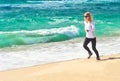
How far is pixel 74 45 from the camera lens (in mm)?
19562

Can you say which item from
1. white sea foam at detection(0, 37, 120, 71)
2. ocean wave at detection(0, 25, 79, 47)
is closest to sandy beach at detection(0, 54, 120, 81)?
white sea foam at detection(0, 37, 120, 71)

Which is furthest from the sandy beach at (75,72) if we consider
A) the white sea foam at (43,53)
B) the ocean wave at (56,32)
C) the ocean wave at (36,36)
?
the ocean wave at (56,32)

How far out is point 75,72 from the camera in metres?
12.1

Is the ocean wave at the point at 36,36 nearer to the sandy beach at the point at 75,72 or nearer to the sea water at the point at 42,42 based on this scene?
the sea water at the point at 42,42

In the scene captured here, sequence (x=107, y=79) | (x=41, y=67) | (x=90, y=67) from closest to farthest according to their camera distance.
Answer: (x=107, y=79)
(x=90, y=67)
(x=41, y=67)

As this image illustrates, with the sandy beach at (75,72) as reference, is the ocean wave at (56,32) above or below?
below

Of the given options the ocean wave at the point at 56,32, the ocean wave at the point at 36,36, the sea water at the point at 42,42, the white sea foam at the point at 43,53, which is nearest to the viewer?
the white sea foam at the point at 43,53

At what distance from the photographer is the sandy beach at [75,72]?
463 inches

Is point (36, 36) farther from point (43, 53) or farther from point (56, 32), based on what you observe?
point (43, 53)

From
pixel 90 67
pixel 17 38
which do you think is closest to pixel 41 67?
pixel 90 67

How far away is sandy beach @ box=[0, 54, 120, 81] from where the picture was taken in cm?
1175

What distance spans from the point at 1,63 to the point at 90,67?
148 inches

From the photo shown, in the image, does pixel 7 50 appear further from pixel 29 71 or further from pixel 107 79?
pixel 107 79

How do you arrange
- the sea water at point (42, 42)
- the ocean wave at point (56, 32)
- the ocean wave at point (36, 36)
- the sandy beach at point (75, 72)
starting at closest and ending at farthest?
the sandy beach at point (75, 72) → the sea water at point (42, 42) → the ocean wave at point (36, 36) → the ocean wave at point (56, 32)
